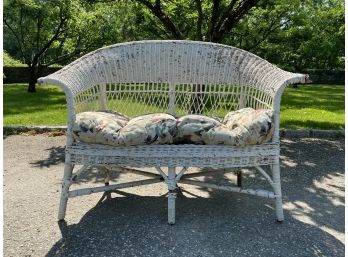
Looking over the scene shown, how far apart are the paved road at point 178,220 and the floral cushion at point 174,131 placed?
0.52 meters

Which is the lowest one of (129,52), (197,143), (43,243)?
(43,243)

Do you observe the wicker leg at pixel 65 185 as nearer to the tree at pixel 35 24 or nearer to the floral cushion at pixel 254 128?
the floral cushion at pixel 254 128

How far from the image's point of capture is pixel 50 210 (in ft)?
9.51

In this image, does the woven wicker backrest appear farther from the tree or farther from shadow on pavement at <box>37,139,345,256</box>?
the tree

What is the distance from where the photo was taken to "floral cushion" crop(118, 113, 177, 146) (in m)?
2.52

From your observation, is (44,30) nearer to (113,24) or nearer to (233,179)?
(113,24)

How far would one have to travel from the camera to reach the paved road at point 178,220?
2.36 metres

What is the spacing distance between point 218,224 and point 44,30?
12653 mm

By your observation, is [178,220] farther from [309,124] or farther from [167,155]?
[309,124]

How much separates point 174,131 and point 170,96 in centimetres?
83

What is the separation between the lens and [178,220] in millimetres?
2723

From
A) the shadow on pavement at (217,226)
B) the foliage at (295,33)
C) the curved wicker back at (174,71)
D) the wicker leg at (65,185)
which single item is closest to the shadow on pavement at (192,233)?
the shadow on pavement at (217,226)

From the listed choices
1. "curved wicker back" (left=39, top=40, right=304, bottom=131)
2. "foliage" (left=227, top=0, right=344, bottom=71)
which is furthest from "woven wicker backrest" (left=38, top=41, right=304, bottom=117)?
"foliage" (left=227, top=0, right=344, bottom=71)

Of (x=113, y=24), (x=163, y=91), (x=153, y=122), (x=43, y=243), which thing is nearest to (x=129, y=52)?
(x=163, y=91)
